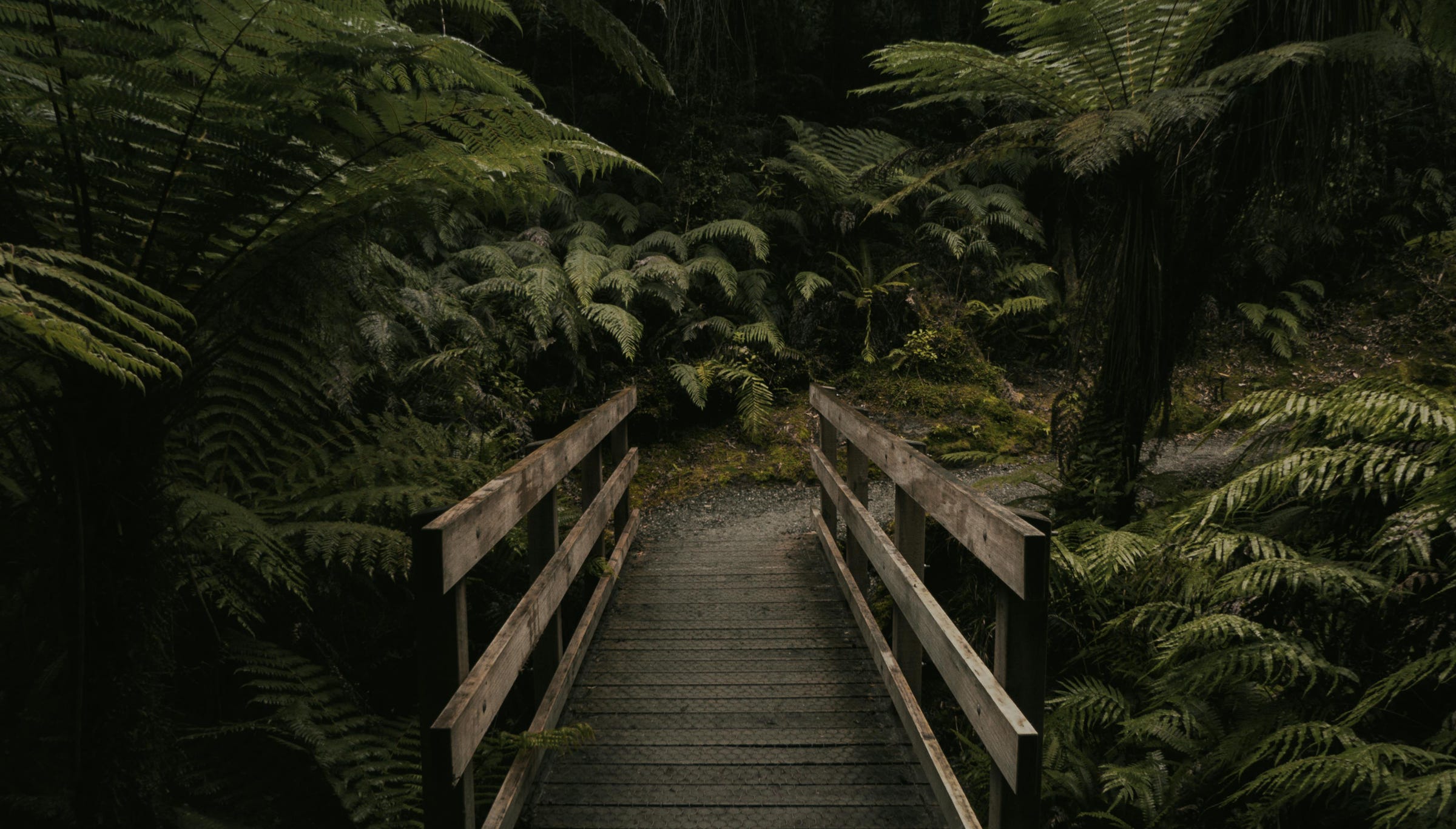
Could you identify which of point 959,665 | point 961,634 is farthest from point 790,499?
point 959,665

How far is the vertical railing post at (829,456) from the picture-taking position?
16.3 feet

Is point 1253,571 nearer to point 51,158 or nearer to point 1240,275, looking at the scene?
point 51,158

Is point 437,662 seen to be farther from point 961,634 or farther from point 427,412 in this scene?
point 427,412

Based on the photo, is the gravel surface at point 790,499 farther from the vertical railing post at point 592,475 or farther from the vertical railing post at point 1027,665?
the vertical railing post at point 1027,665

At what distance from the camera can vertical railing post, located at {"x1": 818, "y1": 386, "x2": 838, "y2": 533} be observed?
4.98m

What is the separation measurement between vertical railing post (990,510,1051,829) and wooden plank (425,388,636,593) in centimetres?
137

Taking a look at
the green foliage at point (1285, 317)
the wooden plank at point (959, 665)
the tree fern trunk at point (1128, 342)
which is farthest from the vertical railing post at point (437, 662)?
the green foliage at point (1285, 317)

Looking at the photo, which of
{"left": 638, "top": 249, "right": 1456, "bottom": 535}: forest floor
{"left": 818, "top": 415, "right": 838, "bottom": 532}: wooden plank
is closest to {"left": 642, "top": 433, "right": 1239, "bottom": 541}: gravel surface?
{"left": 638, "top": 249, "right": 1456, "bottom": 535}: forest floor

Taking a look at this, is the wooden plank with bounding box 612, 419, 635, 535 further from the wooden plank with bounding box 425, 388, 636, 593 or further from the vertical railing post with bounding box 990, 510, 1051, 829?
the vertical railing post with bounding box 990, 510, 1051, 829

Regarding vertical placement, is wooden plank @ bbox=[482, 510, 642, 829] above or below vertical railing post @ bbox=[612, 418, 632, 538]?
below

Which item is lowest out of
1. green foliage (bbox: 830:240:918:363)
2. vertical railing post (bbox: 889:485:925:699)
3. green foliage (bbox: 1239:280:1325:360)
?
vertical railing post (bbox: 889:485:925:699)

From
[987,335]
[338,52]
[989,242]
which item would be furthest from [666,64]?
[338,52]

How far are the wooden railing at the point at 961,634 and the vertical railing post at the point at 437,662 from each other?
131 cm

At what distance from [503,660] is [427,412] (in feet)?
10.8
